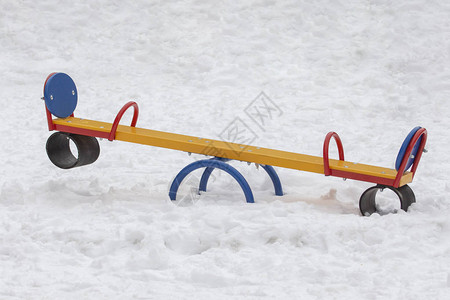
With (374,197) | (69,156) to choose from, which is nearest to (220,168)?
(374,197)

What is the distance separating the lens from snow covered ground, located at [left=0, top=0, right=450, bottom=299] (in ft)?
12.8

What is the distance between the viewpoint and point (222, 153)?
195 inches

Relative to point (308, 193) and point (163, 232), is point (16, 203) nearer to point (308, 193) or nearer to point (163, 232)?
point (163, 232)

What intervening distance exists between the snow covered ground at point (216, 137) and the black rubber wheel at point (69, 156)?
0.14m

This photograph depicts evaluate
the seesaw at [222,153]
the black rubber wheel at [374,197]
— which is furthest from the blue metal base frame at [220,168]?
the black rubber wheel at [374,197]

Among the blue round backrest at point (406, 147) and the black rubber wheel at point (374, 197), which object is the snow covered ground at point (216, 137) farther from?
the blue round backrest at point (406, 147)

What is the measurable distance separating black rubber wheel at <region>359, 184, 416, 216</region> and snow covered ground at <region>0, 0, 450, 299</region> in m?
0.10

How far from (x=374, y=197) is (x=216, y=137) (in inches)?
95.4

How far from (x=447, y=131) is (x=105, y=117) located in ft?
11.4

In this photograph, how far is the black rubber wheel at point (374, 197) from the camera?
15.5 feet

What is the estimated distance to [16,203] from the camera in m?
4.95

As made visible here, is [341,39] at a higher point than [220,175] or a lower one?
higher

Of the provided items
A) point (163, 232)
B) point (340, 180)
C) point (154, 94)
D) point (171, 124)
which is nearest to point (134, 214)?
point (163, 232)

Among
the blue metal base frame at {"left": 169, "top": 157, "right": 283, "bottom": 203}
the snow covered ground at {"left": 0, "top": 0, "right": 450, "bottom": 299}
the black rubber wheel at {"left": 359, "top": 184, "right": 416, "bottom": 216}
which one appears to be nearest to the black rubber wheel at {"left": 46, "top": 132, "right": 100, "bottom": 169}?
the snow covered ground at {"left": 0, "top": 0, "right": 450, "bottom": 299}
